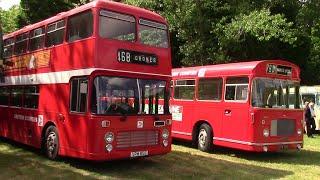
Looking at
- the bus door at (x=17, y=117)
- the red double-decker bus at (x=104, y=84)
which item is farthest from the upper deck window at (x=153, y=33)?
the bus door at (x=17, y=117)

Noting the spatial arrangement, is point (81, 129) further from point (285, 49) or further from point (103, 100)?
point (285, 49)

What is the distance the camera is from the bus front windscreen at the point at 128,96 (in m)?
11.8

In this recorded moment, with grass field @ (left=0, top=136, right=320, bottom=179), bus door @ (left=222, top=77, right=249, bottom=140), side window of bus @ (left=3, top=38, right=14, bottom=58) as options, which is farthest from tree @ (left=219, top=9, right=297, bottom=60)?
side window of bus @ (left=3, top=38, right=14, bottom=58)

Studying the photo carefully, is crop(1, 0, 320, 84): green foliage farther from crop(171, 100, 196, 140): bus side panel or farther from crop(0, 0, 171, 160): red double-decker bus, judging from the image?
crop(0, 0, 171, 160): red double-decker bus

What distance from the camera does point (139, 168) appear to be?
12.9m

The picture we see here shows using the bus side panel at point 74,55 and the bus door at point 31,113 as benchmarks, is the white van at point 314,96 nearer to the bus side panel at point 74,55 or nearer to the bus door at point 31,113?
the bus door at point 31,113

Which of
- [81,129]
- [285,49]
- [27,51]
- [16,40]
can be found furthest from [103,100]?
[285,49]

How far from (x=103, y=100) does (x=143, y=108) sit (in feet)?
4.13

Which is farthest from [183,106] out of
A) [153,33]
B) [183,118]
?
[153,33]

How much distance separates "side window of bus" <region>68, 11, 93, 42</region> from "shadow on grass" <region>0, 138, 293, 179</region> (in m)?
3.38

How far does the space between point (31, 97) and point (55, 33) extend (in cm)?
260

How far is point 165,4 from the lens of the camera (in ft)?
85.4

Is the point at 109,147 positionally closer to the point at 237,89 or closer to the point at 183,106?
the point at 237,89

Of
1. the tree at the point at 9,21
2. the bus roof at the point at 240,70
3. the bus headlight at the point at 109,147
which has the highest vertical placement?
the tree at the point at 9,21
